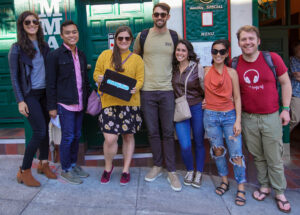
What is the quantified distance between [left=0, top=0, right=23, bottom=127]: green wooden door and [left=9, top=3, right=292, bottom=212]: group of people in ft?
6.05

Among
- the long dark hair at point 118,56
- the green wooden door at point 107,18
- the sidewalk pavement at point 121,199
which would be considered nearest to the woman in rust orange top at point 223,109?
the sidewalk pavement at point 121,199

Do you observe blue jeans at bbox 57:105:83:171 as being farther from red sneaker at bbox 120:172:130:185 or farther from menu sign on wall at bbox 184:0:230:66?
menu sign on wall at bbox 184:0:230:66

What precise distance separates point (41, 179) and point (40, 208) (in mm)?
703

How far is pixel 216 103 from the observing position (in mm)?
3172

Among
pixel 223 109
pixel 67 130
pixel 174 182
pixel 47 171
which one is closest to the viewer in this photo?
pixel 223 109

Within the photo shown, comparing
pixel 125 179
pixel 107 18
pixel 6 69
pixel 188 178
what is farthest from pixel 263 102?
pixel 6 69

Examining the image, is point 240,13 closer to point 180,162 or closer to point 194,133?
point 194,133

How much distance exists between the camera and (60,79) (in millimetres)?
3309

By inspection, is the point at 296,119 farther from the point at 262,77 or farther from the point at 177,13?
the point at 177,13

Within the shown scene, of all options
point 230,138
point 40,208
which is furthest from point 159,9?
point 40,208

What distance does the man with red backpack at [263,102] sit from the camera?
2977 millimetres

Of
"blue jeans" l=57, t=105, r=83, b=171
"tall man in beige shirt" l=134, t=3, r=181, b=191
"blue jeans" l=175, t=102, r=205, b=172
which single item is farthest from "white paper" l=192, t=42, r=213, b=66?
"blue jeans" l=57, t=105, r=83, b=171

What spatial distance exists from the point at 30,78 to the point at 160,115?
1605 millimetres

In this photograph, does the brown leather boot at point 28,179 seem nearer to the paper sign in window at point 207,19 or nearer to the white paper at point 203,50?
the white paper at point 203,50
